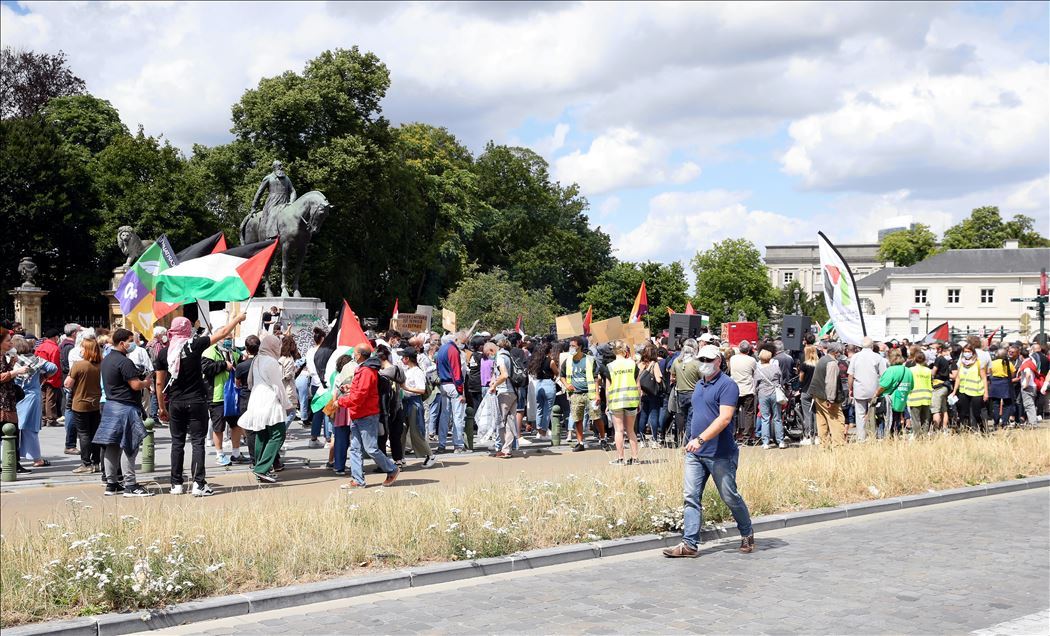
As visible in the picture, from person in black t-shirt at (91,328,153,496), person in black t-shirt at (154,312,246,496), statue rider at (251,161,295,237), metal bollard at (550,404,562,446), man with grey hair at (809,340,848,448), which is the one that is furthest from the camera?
statue rider at (251,161,295,237)

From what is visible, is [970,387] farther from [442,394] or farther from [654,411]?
[442,394]

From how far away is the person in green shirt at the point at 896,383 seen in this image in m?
17.9

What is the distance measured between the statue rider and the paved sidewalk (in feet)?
64.6

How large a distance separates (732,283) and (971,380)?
8606 cm

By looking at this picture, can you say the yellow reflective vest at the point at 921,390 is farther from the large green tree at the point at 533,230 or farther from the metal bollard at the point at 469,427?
the large green tree at the point at 533,230

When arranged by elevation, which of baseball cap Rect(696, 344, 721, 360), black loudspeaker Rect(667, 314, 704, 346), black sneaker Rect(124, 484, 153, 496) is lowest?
black sneaker Rect(124, 484, 153, 496)

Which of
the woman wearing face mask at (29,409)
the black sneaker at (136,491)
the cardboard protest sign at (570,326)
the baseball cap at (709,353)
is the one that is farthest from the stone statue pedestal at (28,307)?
the baseball cap at (709,353)

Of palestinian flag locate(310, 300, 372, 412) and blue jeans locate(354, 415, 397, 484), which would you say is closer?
blue jeans locate(354, 415, 397, 484)

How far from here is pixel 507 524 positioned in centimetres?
964

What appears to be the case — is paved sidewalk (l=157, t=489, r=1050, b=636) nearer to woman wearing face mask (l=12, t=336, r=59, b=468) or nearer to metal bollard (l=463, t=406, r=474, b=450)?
metal bollard (l=463, t=406, r=474, b=450)

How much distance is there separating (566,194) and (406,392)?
6814 cm

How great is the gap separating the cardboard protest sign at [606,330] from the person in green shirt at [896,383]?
5138mm

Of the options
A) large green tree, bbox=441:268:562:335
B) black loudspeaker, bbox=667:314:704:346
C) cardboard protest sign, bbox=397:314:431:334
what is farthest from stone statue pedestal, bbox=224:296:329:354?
large green tree, bbox=441:268:562:335

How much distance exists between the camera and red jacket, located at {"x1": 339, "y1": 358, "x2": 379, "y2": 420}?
1226 centimetres
